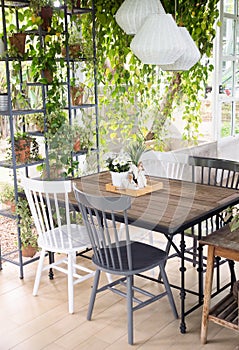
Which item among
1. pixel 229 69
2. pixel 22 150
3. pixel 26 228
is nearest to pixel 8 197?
pixel 26 228

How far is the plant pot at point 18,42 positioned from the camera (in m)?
3.29

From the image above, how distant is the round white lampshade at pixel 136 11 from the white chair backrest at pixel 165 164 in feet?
4.08

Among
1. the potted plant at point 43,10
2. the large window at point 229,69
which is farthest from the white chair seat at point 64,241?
the large window at point 229,69

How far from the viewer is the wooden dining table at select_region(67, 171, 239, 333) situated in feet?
8.50

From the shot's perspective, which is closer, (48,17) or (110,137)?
(48,17)

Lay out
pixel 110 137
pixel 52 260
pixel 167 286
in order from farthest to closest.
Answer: pixel 110 137, pixel 52 260, pixel 167 286

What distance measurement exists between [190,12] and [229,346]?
352 centimetres

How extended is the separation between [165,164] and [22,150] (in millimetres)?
1245

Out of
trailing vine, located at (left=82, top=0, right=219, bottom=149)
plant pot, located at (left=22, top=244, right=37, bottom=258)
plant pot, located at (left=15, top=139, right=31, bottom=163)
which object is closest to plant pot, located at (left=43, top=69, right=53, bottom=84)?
plant pot, located at (left=15, top=139, right=31, bottom=163)

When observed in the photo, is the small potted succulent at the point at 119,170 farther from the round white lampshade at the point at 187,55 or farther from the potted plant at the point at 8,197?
the potted plant at the point at 8,197

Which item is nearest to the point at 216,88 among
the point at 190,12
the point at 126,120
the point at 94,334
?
the point at 190,12

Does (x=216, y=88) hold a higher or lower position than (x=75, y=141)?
higher

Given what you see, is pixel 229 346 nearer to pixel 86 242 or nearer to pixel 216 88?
pixel 86 242

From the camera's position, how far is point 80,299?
10.3 feet
